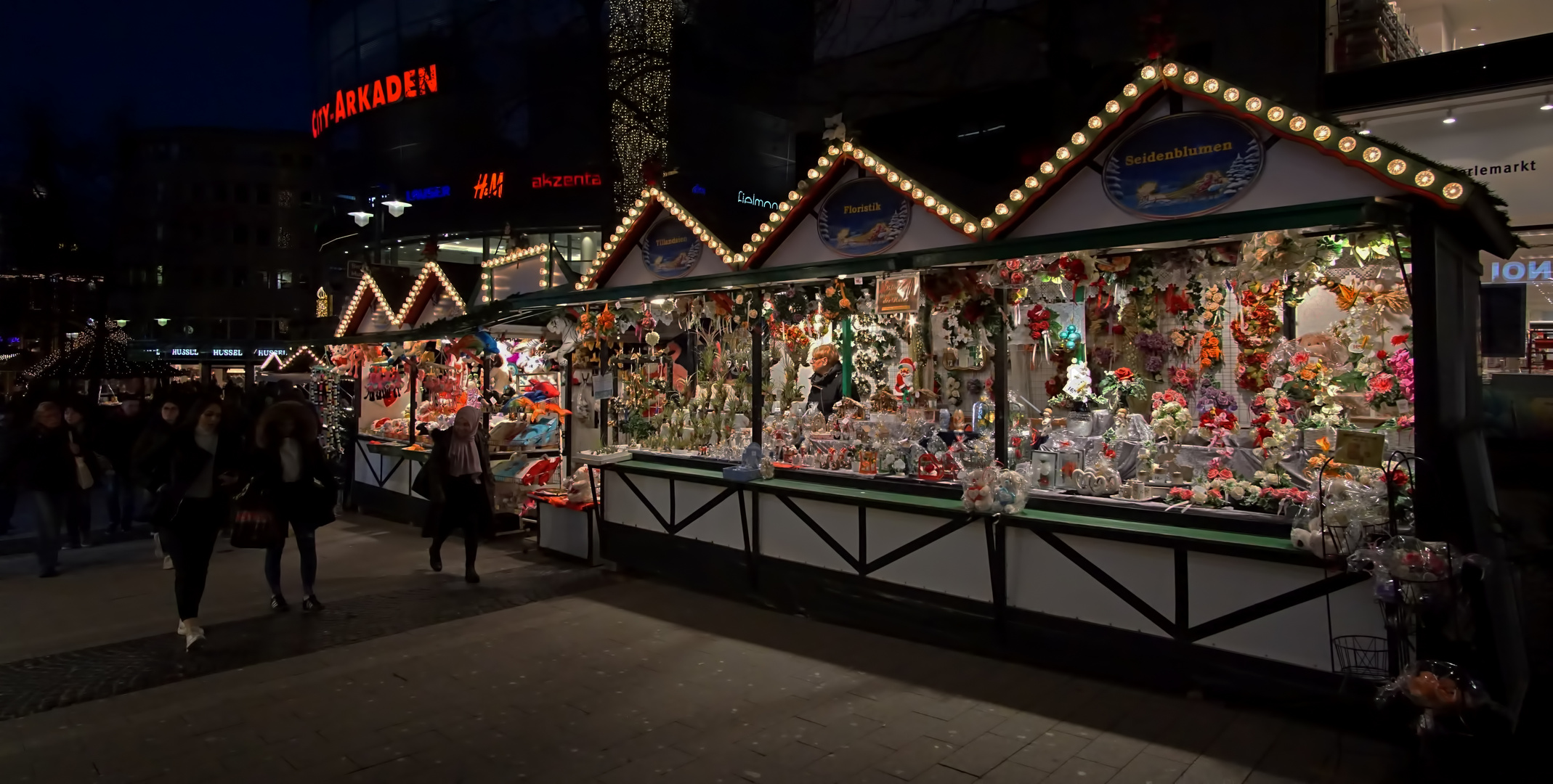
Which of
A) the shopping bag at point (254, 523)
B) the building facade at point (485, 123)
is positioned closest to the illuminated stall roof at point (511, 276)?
the shopping bag at point (254, 523)

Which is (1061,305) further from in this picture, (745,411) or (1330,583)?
(1330,583)

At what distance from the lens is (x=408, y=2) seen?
27.0m

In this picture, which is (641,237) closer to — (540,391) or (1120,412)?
(540,391)

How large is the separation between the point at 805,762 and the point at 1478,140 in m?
9.35

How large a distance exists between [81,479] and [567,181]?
18.1 meters

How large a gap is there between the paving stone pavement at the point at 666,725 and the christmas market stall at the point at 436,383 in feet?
16.0

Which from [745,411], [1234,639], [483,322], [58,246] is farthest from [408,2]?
[1234,639]

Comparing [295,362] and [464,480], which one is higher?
[295,362]

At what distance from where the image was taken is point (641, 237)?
29.0 feet

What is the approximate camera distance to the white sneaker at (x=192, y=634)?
5992mm

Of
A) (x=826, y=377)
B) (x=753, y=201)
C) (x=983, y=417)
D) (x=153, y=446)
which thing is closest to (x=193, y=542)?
(x=153, y=446)

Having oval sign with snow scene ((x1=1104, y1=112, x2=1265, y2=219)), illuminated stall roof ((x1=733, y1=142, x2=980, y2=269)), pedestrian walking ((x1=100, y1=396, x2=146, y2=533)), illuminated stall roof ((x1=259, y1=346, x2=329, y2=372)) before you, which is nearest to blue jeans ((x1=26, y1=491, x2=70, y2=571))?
pedestrian walking ((x1=100, y1=396, x2=146, y2=533))

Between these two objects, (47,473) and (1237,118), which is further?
(47,473)

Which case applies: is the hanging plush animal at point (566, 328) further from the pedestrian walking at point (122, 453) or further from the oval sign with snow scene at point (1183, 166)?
the oval sign with snow scene at point (1183, 166)
